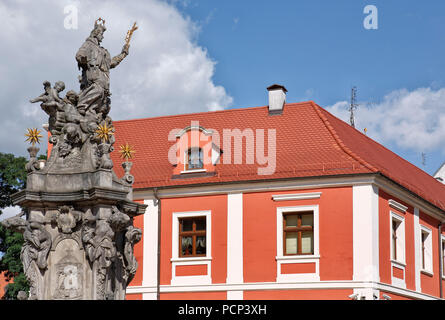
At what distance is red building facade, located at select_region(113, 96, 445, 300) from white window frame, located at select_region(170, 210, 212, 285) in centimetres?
4

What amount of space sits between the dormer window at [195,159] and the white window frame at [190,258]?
183 centimetres

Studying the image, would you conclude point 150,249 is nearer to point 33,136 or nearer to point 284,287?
point 284,287

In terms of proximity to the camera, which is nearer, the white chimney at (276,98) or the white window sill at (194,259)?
the white window sill at (194,259)

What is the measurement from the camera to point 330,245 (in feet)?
92.2

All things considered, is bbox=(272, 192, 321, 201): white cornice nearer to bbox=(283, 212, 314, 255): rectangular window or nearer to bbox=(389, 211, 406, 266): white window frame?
bbox=(283, 212, 314, 255): rectangular window

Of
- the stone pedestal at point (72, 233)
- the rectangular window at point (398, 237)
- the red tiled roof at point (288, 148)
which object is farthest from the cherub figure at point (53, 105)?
the rectangular window at point (398, 237)

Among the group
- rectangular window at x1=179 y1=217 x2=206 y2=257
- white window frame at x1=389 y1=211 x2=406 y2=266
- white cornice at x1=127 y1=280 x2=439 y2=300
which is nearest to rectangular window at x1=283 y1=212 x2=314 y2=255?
white cornice at x1=127 y1=280 x2=439 y2=300

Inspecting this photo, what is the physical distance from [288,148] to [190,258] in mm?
5270

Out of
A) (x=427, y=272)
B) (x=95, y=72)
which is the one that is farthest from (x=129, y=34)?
(x=427, y=272)

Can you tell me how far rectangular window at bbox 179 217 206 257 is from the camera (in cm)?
3014

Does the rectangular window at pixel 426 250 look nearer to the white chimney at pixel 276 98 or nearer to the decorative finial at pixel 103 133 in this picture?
the white chimney at pixel 276 98

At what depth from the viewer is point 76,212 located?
1432 cm

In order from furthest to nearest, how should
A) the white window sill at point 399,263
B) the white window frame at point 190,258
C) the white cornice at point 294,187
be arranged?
the white window frame at point 190,258 → the white window sill at point 399,263 → the white cornice at point 294,187

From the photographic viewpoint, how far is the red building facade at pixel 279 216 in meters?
28.0
